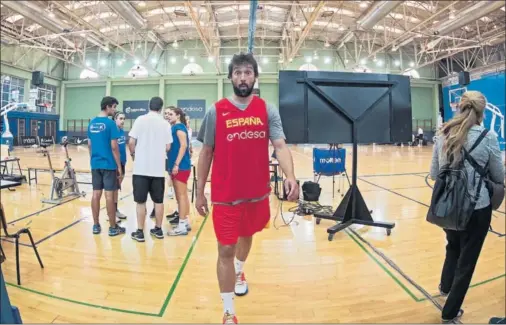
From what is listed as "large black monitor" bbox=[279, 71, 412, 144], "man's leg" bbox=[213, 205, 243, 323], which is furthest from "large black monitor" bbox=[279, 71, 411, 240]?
"man's leg" bbox=[213, 205, 243, 323]

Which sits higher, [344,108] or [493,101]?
[493,101]

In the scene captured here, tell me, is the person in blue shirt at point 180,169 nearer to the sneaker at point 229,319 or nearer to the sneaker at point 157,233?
the sneaker at point 157,233

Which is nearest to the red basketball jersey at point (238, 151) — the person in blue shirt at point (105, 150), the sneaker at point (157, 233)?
the sneaker at point (157, 233)

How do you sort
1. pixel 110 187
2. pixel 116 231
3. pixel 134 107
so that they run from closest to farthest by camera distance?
pixel 110 187 → pixel 116 231 → pixel 134 107

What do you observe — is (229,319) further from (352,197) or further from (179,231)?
(352,197)

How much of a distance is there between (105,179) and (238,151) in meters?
2.43

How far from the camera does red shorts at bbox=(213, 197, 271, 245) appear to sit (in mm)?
1732

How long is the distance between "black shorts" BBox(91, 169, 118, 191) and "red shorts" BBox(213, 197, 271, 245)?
2.19 m

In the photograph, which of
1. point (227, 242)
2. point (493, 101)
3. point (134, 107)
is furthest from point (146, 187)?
point (134, 107)

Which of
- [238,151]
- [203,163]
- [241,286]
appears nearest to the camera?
[238,151]

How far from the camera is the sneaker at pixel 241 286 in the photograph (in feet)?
7.31

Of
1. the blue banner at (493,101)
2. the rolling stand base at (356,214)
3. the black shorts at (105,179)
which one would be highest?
the blue banner at (493,101)

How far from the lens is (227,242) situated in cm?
174

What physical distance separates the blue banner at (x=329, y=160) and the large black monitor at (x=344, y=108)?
77.0 inches
